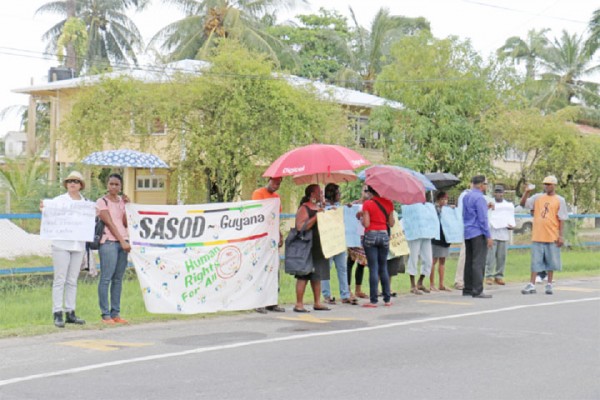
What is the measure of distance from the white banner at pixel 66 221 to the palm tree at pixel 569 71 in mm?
44888

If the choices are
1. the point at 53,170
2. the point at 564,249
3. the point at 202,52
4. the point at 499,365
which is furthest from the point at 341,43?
the point at 499,365

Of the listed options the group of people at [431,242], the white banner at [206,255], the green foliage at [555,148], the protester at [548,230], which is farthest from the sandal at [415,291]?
the green foliage at [555,148]

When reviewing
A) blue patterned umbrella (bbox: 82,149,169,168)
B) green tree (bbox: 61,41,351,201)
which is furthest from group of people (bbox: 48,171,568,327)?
green tree (bbox: 61,41,351,201)

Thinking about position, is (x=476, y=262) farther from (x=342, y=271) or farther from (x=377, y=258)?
(x=342, y=271)

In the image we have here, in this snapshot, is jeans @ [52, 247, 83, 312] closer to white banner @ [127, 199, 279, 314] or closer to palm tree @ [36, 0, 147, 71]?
white banner @ [127, 199, 279, 314]

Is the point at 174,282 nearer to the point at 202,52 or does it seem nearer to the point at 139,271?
the point at 139,271

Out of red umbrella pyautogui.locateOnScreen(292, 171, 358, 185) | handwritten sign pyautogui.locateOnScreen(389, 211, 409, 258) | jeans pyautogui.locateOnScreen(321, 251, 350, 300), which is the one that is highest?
red umbrella pyautogui.locateOnScreen(292, 171, 358, 185)

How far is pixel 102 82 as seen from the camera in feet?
71.9

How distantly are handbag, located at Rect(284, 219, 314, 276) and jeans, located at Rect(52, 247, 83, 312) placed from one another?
9.67ft

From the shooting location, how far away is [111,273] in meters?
10.9

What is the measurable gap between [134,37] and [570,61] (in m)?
26.0

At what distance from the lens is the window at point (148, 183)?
120ft

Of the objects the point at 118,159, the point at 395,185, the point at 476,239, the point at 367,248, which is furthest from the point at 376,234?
the point at 118,159

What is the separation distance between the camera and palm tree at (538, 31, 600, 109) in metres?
52.5
